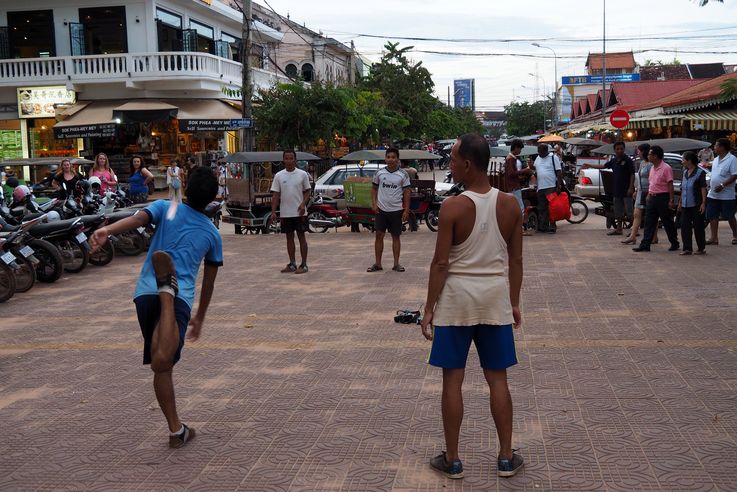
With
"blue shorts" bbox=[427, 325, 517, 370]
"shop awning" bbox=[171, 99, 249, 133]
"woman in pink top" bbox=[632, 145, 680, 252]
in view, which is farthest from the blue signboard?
"blue shorts" bbox=[427, 325, 517, 370]

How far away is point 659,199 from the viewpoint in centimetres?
1316

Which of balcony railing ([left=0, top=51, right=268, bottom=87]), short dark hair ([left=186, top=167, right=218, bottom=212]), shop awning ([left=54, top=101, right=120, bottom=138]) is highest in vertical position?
balcony railing ([left=0, top=51, right=268, bottom=87])

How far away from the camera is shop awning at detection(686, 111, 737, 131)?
74.6ft

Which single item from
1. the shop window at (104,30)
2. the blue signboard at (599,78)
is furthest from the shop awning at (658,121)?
the blue signboard at (599,78)

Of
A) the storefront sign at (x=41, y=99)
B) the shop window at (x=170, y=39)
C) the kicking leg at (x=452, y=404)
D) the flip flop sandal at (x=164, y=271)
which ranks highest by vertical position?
the shop window at (x=170, y=39)

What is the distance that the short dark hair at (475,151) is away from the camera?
434 cm

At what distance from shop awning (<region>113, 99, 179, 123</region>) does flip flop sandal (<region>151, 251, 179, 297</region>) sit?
80.2ft

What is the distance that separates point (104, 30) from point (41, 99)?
3.25 metres

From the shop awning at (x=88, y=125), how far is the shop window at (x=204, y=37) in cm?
522

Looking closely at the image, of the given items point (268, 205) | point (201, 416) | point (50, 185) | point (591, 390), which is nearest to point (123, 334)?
point (201, 416)

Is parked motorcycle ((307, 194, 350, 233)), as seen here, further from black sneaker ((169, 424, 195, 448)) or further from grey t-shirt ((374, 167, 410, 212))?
black sneaker ((169, 424, 195, 448))

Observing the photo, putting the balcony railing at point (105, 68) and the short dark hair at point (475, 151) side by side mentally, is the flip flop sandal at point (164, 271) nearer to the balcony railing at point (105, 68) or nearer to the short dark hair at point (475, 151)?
the short dark hair at point (475, 151)

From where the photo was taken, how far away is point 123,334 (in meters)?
8.38

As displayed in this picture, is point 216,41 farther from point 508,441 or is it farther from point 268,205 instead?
point 508,441
